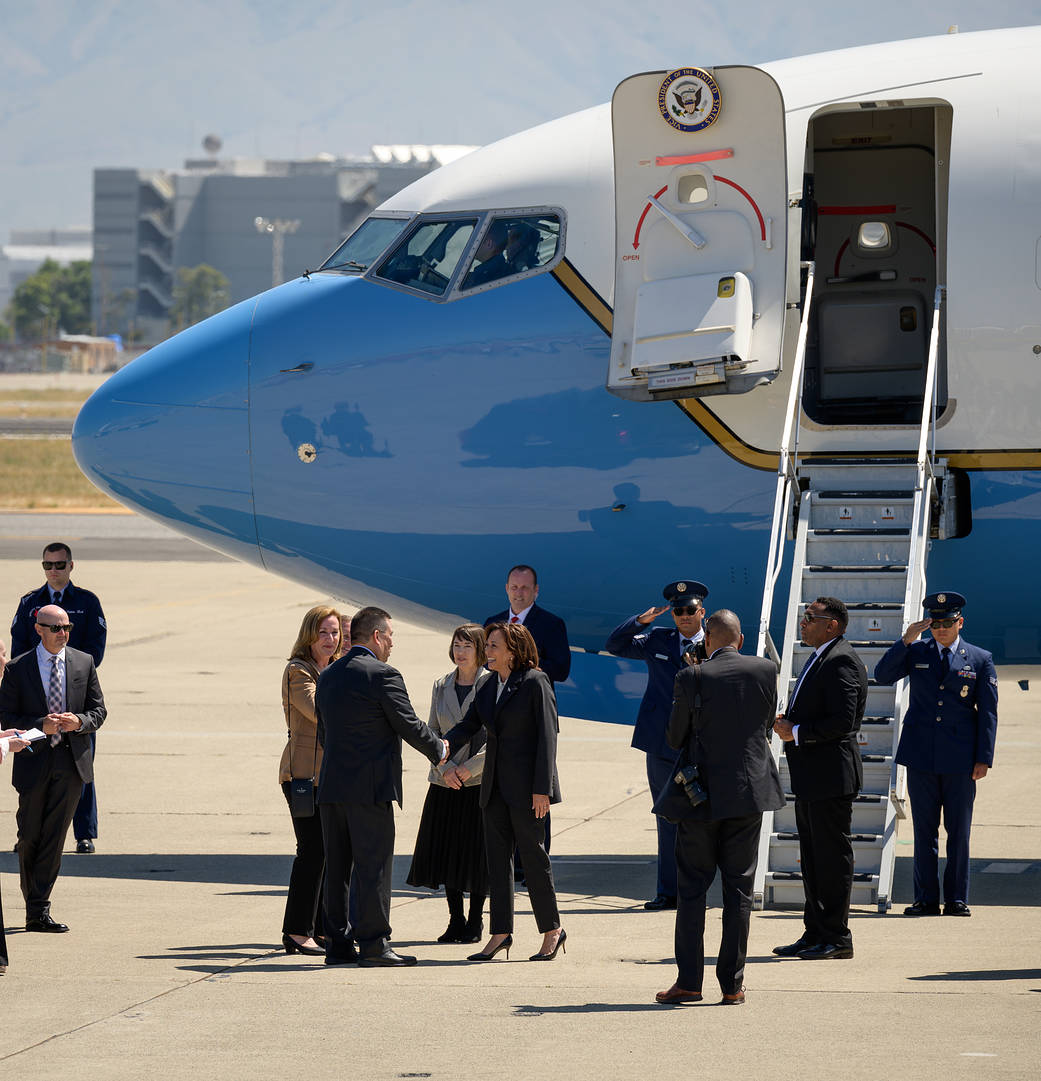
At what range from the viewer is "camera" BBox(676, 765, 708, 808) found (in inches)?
335

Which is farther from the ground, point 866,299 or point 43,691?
point 866,299

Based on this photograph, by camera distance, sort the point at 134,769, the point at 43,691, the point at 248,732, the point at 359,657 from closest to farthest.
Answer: the point at 359,657 < the point at 43,691 < the point at 134,769 < the point at 248,732

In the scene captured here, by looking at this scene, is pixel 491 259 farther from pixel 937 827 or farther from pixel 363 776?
pixel 937 827

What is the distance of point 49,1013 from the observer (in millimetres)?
8289

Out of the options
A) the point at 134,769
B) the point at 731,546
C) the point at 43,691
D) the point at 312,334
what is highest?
the point at 312,334

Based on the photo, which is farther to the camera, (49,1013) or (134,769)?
(134,769)

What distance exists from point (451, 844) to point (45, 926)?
254cm

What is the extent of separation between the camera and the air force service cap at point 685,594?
10.8 metres

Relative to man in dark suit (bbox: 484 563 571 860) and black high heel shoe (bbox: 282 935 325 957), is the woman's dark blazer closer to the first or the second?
black high heel shoe (bbox: 282 935 325 957)

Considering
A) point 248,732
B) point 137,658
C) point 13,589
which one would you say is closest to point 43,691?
point 248,732

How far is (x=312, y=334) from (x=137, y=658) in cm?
1294

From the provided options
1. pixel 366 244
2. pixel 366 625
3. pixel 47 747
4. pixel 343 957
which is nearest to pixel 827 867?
pixel 343 957

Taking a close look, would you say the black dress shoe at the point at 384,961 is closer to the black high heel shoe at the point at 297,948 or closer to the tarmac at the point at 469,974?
the tarmac at the point at 469,974

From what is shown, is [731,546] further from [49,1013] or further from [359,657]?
[49,1013]
